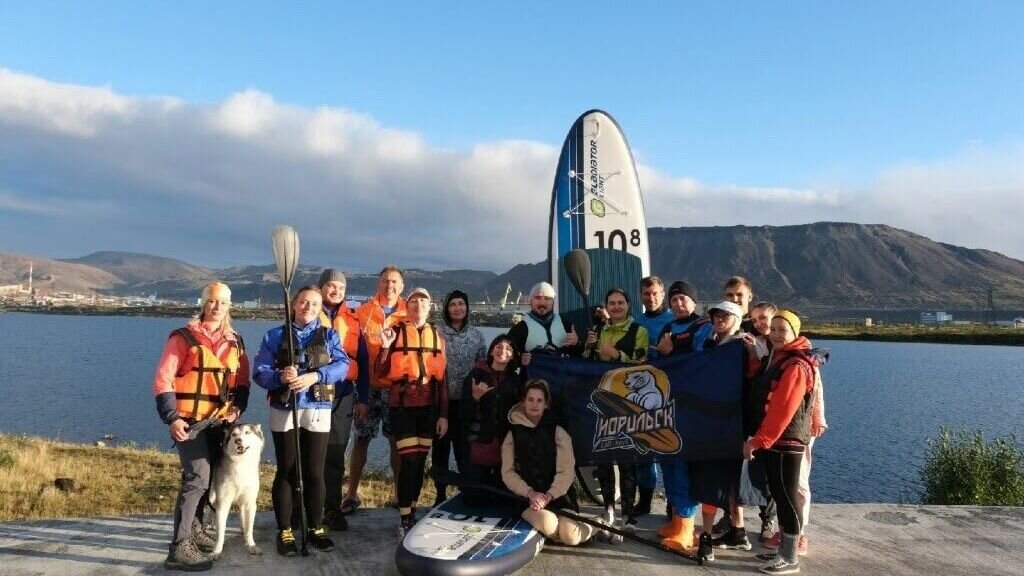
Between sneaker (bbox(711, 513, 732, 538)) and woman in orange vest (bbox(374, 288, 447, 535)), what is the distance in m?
2.33

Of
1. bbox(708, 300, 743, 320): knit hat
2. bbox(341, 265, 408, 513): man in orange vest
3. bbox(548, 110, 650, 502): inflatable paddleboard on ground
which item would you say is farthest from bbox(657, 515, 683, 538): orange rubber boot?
bbox(548, 110, 650, 502): inflatable paddleboard on ground

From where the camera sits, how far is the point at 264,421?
1817 cm

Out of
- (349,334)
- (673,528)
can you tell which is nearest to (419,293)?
(349,334)

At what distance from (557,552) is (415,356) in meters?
1.78

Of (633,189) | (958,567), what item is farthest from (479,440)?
(633,189)

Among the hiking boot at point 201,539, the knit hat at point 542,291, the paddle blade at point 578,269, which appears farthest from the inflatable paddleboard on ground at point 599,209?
the hiking boot at point 201,539

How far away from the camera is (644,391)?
4.94 meters

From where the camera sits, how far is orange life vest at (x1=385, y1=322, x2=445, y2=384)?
485 centimetres

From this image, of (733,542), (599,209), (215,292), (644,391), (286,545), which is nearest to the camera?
(215,292)

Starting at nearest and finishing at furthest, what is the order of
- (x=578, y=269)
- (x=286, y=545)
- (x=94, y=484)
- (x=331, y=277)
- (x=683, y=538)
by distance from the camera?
(x=286, y=545), (x=683, y=538), (x=331, y=277), (x=578, y=269), (x=94, y=484)

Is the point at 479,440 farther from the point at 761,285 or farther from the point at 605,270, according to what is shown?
the point at 761,285

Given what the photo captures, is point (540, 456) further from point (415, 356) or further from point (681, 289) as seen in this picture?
point (681, 289)

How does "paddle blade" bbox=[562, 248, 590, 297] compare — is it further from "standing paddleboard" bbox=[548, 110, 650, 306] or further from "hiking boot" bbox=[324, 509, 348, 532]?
"hiking boot" bbox=[324, 509, 348, 532]

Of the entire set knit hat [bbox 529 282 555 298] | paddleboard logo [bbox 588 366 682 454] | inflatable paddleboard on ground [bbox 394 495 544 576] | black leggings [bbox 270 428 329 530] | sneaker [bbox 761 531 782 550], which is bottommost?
sneaker [bbox 761 531 782 550]
